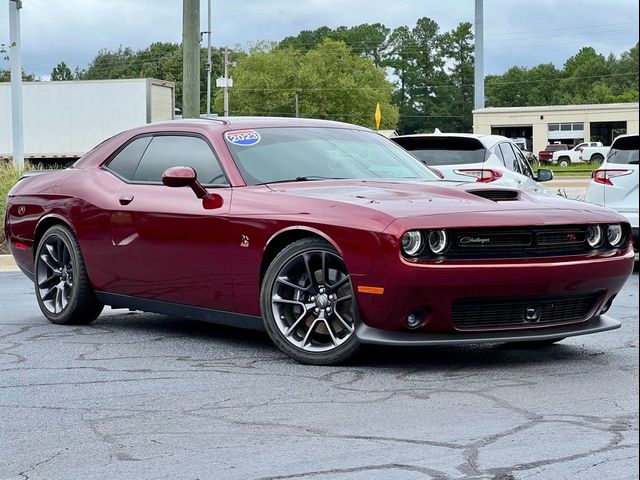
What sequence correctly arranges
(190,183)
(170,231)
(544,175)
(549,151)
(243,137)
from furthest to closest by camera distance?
(549,151)
(544,175)
(243,137)
(170,231)
(190,183)

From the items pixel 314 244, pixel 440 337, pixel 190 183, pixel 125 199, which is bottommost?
pixel 440 337

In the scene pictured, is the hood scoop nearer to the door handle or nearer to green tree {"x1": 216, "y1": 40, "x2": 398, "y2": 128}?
the door handle

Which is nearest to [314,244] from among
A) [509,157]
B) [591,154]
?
[509,157]

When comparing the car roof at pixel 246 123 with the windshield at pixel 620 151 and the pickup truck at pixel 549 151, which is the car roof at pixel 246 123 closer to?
the windshield at pixel 620 151

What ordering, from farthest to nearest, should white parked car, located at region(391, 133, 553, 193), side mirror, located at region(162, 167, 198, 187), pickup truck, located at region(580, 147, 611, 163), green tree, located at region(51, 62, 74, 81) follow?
green tree, located at region(51, 62, 74, 81), pickup truck, located at region(580, 147, 611, 163), white parked car, located at region(391, 133, 553, 193), side mirror, located at region(162, 167, 198, 187)

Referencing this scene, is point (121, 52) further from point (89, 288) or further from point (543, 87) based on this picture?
point (89, 288)

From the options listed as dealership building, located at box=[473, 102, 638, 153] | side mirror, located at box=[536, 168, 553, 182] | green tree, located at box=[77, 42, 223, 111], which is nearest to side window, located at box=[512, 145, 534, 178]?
side mirror, located at box=[536, 168, 553, 182]

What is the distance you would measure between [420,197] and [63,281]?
9.81ft

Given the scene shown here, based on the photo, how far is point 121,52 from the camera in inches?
5566

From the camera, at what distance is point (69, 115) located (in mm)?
38531

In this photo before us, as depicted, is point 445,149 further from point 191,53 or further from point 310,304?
point 310,304

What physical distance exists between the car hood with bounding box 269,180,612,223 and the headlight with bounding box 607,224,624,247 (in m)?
0.11

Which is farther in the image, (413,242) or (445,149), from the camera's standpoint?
(445,149)

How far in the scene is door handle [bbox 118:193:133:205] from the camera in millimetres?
7535
